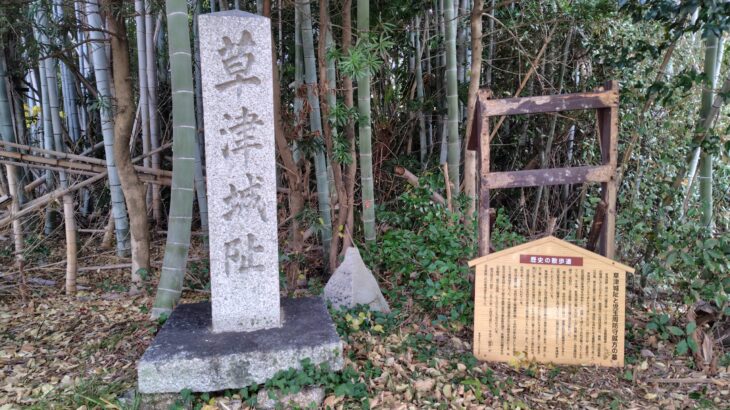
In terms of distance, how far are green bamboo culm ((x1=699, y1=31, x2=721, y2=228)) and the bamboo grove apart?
1 centimetres

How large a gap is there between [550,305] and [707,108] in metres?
1.98

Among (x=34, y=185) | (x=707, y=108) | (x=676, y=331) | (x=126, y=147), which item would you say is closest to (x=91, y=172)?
(x=126, y=147)

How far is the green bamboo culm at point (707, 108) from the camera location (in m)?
3.42

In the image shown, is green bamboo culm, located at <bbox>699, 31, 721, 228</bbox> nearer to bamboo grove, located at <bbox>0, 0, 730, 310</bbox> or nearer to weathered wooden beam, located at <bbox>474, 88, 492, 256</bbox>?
bamboo grove, located at <bbox>0, 0, 730, 310</bbox>

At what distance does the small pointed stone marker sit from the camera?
368 cm

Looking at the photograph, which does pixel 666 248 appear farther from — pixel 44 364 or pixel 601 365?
pixel 44 364

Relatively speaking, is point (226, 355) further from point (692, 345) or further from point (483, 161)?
point (692, 345)

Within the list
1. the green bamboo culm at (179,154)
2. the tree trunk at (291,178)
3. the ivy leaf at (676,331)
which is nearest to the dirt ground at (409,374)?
the ivy leaf at (676,331)

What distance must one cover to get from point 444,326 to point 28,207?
12.7ft

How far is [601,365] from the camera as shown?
300 centimetres

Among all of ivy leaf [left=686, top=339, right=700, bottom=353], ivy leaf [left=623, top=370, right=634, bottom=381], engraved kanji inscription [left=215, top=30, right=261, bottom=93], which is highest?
engraved kanji inscription [left=215, top=30, right=261, bottom=93]

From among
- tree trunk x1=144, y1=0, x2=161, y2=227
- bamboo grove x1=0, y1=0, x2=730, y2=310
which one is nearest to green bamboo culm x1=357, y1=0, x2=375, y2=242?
bamboo grove x1=0, y1=0, x2=730, y2=310

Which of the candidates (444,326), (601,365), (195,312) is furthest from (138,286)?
(601,365)

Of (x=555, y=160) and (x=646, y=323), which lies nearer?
(x=646, y=323)
